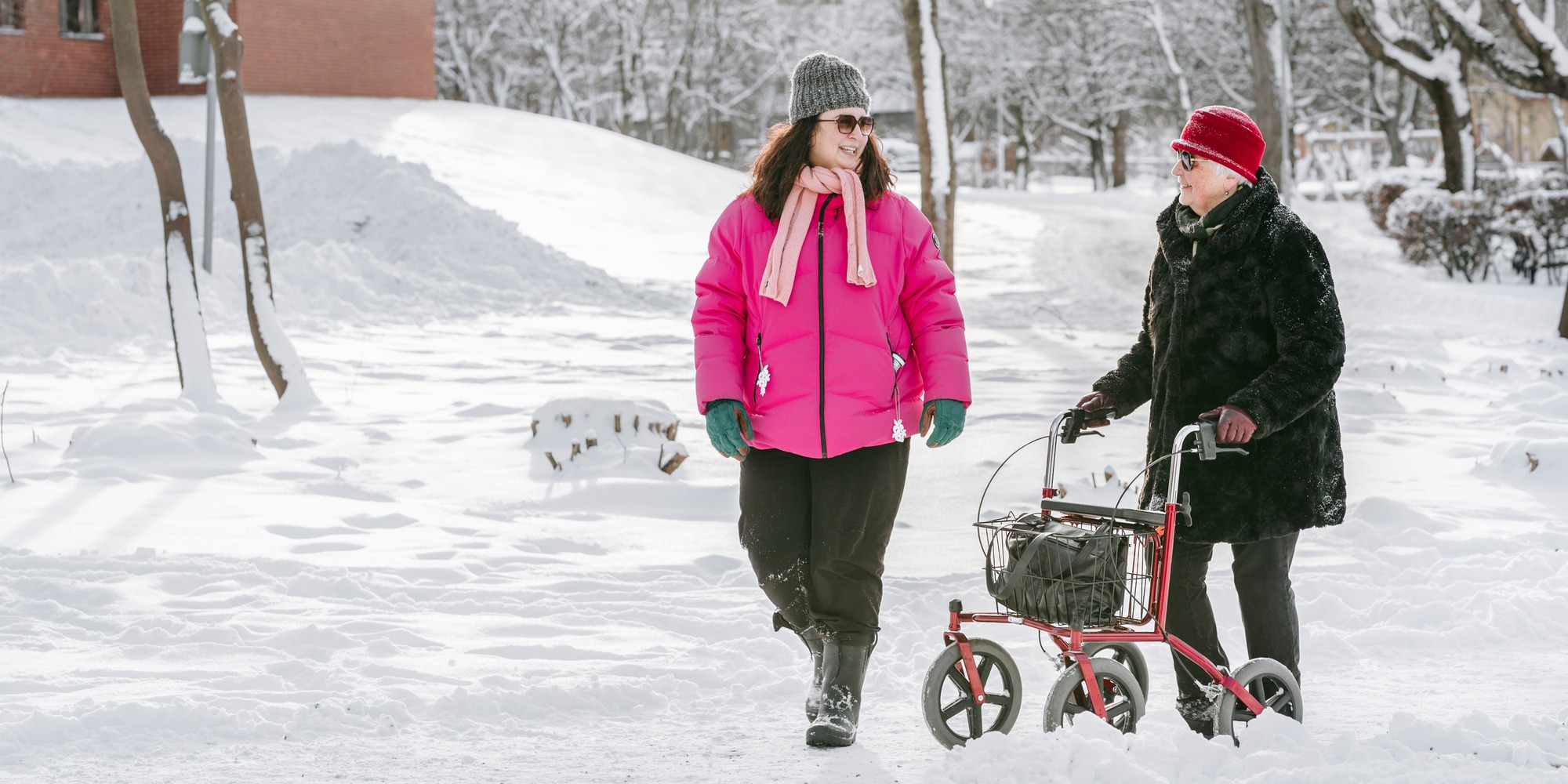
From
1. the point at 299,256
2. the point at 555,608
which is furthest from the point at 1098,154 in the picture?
the point at 555,608

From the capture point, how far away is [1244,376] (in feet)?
12.4

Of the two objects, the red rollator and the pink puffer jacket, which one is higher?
the pink puffer jacket

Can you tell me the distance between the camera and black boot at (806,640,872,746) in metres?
4.04

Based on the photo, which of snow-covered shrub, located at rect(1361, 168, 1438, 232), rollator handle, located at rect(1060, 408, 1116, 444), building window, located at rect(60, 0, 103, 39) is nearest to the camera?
rollator handle, located at rect(1060, 408, 1116, 444)

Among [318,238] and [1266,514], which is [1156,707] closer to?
[1266,514]

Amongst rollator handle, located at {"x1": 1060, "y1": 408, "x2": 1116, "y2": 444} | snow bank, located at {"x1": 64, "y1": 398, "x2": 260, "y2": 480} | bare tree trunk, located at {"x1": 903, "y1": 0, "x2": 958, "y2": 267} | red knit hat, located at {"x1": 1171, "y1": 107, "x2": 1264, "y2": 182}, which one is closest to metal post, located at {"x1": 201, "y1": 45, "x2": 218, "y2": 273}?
snow bank, located at {"x1": 64, "y1": 398, "x2": 260, "y2": 480}

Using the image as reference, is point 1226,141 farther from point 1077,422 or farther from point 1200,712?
point 1200,712

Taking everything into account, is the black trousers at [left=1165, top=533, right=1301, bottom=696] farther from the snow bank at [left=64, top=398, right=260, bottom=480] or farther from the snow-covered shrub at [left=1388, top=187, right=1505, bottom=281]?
the snow-covered shrub at [left=1388, top=187, right=1505, bottom=281]

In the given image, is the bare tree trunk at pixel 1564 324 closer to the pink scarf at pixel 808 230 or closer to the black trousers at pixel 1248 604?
the black trousers at pixel 1248 604

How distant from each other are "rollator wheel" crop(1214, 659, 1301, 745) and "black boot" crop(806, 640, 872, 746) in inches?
37.3

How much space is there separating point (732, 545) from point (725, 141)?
56882mm

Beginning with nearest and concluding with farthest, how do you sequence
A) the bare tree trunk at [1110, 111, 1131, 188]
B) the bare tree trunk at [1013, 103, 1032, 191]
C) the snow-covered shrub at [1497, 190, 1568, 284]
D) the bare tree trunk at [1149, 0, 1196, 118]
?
the snow-covered shrub at [1497, 190, 1568, 284] → the bare tree trunk at [1149, 0, 1196, 118] → the bare tree trunk at [1110, 111, 1131, 188] → the bare tree trunk at [1013, 103, 1032, 191]

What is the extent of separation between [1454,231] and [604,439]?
15.0 m

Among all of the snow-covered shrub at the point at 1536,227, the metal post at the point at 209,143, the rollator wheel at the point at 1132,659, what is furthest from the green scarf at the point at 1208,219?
the snow-covered shrub at the point at 1536,227
